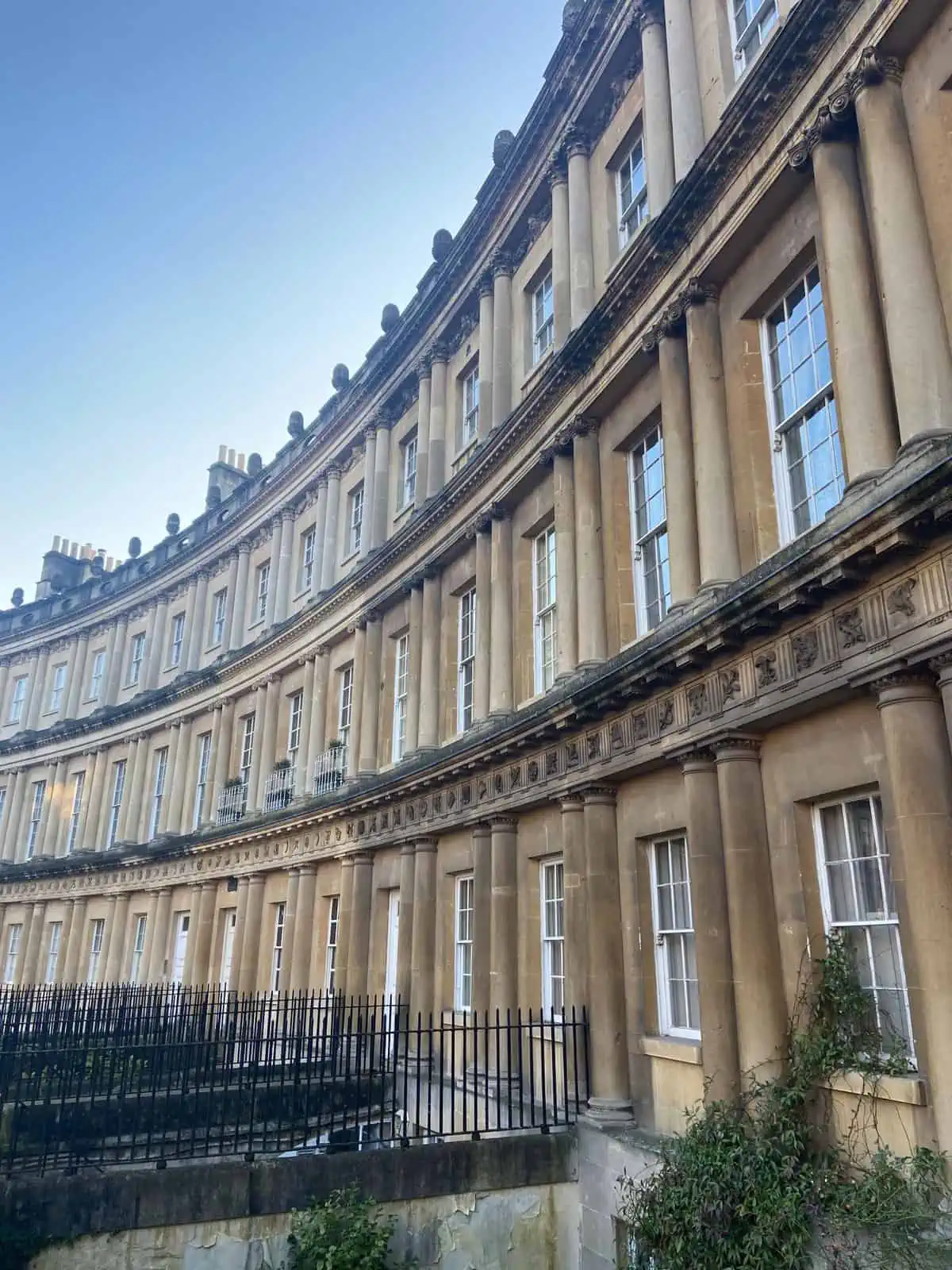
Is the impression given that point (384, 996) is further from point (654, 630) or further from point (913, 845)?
point (913, 845)

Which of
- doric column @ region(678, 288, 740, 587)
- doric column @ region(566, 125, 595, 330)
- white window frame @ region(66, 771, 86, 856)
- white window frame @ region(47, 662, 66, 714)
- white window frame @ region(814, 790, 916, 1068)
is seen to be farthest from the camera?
white window frame @ region(47, 662, 66, 714)

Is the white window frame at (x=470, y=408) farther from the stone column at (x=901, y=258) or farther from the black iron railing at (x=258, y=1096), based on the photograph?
the black iron railing at (x=258, y=1096)

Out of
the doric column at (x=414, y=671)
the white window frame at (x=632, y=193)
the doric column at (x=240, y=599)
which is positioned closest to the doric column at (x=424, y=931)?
the doric column at (x=414, y=671)

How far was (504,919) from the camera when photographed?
500 inches

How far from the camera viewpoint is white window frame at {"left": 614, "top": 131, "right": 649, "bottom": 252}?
12.5 meters

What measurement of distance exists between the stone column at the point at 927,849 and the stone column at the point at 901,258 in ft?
6.57

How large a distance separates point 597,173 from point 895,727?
10602mm

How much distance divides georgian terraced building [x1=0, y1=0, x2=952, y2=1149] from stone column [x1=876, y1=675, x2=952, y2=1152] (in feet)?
0.08

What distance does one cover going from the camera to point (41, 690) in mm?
37406

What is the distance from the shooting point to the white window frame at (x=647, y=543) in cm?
1100

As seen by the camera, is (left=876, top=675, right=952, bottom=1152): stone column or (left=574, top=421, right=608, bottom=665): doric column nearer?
(left=876, top=675, right=952, bottom=1152): stone column

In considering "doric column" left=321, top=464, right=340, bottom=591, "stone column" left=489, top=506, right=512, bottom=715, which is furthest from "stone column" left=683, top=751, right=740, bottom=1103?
"doric column" left=321, top=464, right=340, bottom=591

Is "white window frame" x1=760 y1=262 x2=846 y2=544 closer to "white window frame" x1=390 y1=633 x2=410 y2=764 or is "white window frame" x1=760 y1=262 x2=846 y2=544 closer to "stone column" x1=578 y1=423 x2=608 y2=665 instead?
"stone column" x1=578 y1=423 x2=608 y2=665

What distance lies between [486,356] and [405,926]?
10.3 m
